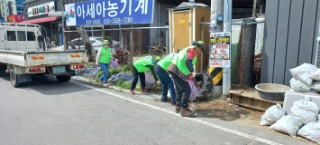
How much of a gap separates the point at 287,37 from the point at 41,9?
77.9ft

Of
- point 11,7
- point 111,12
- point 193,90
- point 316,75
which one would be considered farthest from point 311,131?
point 11,7

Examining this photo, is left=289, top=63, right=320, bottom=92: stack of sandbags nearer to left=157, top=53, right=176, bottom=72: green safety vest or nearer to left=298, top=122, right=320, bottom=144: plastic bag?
left=298, top=122, right=320, bottom=144: plastic bag

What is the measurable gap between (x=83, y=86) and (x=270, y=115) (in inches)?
220

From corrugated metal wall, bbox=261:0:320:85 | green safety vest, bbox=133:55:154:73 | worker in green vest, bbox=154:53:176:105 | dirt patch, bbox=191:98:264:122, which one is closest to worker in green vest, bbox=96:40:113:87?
green safety vest, bbox=133:55:154:73

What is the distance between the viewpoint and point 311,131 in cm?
352

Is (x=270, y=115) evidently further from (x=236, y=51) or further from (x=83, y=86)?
(x=83, y=86)

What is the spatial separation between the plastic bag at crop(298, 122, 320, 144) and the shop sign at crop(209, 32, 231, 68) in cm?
202

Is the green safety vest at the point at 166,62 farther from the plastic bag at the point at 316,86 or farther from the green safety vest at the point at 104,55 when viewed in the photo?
the green safety vest at the point at 104,55

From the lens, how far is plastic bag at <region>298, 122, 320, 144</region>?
3.47 meters

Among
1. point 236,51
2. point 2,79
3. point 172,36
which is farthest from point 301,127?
point 2,79

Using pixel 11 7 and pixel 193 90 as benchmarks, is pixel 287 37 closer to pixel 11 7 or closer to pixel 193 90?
pixel 193 90

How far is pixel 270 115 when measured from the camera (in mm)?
4043

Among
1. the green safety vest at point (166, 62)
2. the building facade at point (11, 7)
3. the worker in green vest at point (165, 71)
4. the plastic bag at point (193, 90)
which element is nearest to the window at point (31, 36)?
the worker in green vest at point (165, 71)

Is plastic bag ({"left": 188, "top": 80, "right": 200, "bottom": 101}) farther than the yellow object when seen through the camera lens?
No
